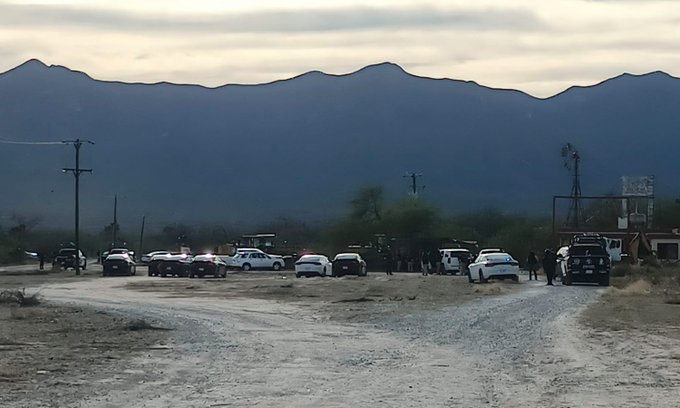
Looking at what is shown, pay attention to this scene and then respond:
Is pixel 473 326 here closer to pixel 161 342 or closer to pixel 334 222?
pixel 161 342

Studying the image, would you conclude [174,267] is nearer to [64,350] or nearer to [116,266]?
[116,266]

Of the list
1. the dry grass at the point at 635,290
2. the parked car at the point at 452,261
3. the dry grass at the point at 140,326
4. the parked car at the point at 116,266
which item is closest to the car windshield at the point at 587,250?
the dry grass at the point at 635,290

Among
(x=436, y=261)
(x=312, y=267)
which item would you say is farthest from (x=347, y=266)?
(x=436, y=261)

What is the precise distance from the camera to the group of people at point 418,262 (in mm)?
68363

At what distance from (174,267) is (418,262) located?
54.9 feet

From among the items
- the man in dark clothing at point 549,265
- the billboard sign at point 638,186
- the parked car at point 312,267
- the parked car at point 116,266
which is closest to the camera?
the man in dark clothing at point 549,265

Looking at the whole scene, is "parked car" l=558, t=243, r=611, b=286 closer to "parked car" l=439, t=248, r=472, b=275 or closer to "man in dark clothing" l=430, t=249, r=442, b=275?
"parked car" l=439, t=248, r=472, b=275

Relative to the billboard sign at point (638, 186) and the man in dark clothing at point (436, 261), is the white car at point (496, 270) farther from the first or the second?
→ the billboard sign at point (638, 186)

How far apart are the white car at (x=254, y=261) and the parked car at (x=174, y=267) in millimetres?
9888

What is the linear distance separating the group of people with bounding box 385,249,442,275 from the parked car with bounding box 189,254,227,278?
9.29 m

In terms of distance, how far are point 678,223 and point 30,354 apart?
97.5 meters

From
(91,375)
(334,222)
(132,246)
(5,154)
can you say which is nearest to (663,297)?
(91,375)

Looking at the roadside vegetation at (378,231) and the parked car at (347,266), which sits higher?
the roadside vegetation at (378,231)

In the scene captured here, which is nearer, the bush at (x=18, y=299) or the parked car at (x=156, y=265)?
the bush at (x=18, y=299)
